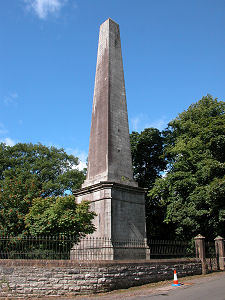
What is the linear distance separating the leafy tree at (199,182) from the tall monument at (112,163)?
578 centimetres

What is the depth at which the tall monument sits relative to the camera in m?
13.8

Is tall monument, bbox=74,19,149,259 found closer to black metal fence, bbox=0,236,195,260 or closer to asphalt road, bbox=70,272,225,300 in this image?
black metal fence, bbox=0,236,195,260

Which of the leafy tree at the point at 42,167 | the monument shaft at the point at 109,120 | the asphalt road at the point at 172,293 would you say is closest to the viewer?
the asphalt road at the point at 172,293

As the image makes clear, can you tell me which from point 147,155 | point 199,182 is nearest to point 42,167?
point 147,155

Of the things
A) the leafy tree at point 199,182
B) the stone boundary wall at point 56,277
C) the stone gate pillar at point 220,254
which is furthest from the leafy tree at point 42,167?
the stone boundary wall at point 56,277

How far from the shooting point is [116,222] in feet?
45.0

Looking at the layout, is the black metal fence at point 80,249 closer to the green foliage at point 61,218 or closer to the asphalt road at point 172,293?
the green foliage at point 61,218

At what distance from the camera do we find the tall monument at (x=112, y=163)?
1378 centimetres

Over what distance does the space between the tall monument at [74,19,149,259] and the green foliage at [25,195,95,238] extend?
885 mm

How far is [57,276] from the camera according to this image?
32.3ft

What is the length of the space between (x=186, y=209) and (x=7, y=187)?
11911 millimetres

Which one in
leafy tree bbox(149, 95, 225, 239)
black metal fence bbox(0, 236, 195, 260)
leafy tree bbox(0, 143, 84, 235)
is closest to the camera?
black metal fence bbox(0, 236, 195, 260)

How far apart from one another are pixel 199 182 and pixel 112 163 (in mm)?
8195

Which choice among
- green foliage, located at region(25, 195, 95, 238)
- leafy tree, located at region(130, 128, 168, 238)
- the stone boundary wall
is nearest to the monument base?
green foliage, located at region(25, 195, 95, 238)
